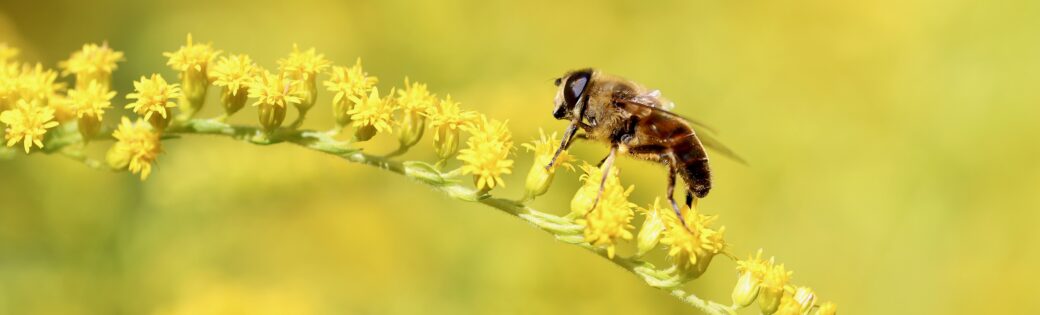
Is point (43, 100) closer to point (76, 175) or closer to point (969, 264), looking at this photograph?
point (76, 175)

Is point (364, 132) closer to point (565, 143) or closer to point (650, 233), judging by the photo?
point (565, 143)

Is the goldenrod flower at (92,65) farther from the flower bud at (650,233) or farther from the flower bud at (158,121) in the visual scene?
the flower bud at (650,233)

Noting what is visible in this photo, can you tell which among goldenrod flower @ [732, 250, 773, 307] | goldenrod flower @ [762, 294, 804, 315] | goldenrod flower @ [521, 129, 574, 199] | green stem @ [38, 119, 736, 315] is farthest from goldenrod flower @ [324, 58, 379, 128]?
goldenrod flower @ [762, 294, 804, 315]

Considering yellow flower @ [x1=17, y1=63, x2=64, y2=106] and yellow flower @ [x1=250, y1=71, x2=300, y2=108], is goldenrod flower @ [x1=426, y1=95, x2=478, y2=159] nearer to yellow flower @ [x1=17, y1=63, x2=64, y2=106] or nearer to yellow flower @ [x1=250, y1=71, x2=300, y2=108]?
yellow flower @ [x1=250, y1=71, x2=300, y2=108]

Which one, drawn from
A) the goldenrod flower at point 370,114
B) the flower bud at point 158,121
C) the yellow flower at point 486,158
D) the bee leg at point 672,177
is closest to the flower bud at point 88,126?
the flower bud at point 158,121

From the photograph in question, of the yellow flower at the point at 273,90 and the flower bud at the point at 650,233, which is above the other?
the yellow flower at the point at 273,90
